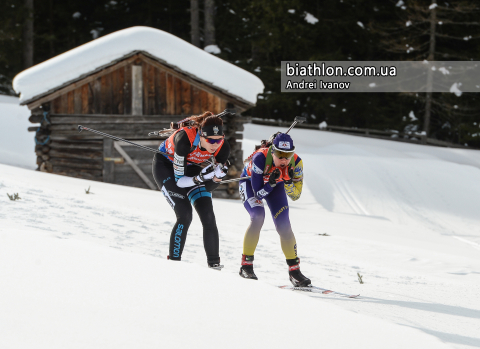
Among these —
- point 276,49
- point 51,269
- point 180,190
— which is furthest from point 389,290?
point 276,49

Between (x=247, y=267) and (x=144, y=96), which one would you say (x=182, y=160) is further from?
(x=144, y=96)

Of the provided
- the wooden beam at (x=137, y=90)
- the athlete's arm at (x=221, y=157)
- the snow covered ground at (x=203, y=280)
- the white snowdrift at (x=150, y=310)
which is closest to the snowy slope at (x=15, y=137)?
the wooden beam at (x=137, y=90)

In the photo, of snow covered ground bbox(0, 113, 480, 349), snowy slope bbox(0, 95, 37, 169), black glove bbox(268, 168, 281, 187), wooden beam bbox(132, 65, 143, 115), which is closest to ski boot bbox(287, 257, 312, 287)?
snow covered ground bbox(0, 113, 480, 349)

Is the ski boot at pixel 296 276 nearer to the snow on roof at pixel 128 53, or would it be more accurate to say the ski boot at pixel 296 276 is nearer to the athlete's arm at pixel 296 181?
the athlete's arm at pixel 296 181

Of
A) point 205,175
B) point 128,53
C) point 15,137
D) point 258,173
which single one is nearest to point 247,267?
point 258,173

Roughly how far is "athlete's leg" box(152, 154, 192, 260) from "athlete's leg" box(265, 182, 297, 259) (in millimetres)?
881

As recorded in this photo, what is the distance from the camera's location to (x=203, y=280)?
12.0ft

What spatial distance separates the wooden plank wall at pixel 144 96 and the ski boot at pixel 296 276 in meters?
8.89

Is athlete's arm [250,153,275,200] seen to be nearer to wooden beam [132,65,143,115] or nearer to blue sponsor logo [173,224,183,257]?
blue sponsor logo [173,224,183,257]

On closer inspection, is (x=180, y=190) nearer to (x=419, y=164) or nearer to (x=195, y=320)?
(x=195, y=320)

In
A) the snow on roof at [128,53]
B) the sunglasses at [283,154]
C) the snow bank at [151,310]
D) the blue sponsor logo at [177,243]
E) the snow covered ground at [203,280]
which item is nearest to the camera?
the snow bank at [151,310]

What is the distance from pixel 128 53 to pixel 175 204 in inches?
347

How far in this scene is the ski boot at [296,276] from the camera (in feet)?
16.8

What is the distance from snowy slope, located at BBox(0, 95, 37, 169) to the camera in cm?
1819
